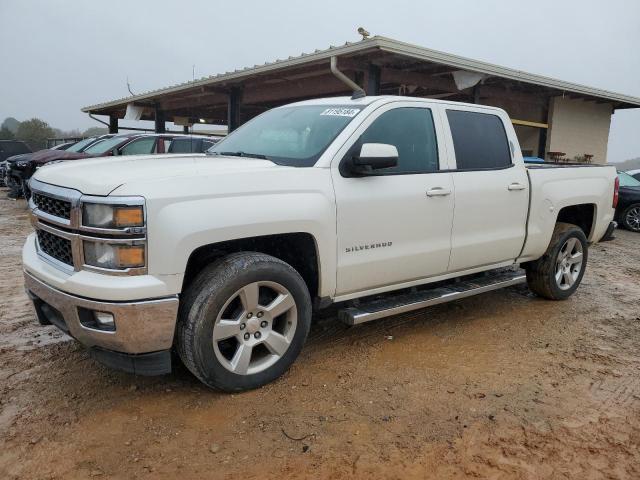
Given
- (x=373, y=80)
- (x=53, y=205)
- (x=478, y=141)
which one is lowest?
(x=53, y=205)

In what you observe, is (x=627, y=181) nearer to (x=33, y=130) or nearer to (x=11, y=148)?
(x=11, y=148)

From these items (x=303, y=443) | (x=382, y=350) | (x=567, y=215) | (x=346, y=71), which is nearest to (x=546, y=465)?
(x=303, y=443)

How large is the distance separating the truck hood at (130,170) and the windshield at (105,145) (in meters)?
8.72

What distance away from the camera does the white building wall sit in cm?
1473

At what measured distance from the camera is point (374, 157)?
3439 millimetres

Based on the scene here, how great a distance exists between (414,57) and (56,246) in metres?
7.71

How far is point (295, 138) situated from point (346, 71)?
764 cm

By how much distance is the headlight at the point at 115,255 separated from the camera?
2.75m

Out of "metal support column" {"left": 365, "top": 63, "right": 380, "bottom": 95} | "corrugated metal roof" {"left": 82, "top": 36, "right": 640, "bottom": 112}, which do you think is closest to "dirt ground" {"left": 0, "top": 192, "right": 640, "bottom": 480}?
"corrugated metal roof" {"left": 82, "top": 36, "right": 640, "bottom": 112}

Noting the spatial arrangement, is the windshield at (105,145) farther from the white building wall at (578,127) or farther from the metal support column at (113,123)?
the metal support column at (113,123)

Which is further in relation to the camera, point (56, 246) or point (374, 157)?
point (374, 157)

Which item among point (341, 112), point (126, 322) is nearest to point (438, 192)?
point (341, 112)

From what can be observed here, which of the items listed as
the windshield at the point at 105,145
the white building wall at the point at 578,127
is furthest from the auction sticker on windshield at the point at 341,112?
the white building wall at the point at 578,127

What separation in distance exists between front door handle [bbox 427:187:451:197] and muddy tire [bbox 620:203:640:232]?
10.5 metres
